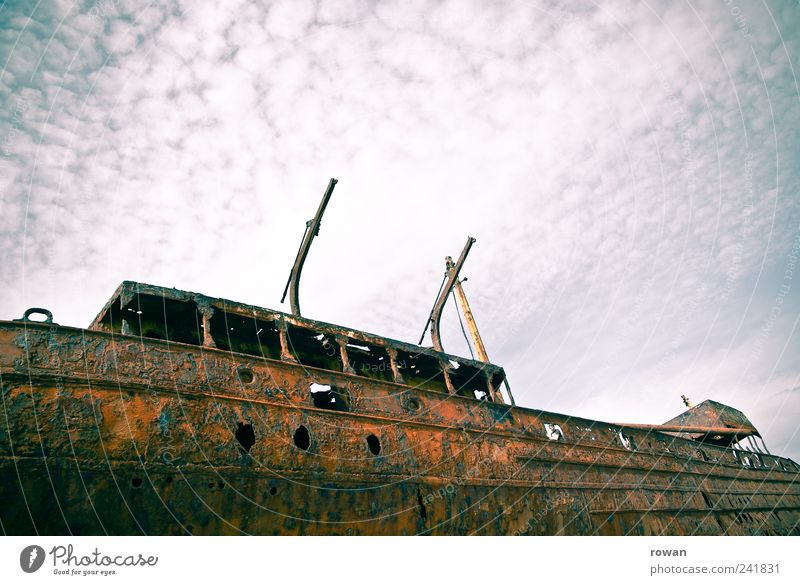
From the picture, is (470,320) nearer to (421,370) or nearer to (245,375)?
(421,370)

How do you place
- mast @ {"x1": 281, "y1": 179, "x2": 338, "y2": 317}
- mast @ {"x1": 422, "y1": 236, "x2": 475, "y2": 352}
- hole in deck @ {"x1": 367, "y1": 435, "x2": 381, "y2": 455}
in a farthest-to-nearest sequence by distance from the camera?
mast @ {"x1": 422, "y1": 236, "x2": 475, "y2": 352}
mast @ {"x1": 281, "y1": 179, "x2": 338, "y2": 317}
hole in deck @ {"x1": 367, "y1": 435, "x2": 381, "y2": 455}

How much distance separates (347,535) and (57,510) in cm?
346

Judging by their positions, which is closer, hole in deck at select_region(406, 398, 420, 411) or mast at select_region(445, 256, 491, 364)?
hole in deck at select_region(406, 398, 420, 411)

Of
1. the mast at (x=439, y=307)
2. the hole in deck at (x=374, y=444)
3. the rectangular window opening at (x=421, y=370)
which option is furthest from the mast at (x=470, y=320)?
the hole in deck at (x=374, y=444)

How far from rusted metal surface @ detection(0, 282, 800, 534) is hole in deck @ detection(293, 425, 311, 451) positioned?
0.02 m

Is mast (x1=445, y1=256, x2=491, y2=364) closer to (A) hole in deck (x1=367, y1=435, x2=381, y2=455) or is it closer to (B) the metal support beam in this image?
(B) the metal support beam

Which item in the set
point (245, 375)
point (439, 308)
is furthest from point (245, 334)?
point (439, 308)

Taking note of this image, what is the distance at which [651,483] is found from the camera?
38.2ft
